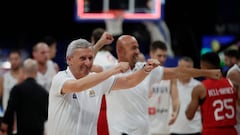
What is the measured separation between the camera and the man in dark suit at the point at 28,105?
9.73 m

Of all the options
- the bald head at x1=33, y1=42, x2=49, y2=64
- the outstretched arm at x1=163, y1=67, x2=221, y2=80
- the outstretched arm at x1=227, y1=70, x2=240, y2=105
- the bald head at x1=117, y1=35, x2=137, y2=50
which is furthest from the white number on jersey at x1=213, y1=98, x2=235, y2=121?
the bald head at x1=33, y1=42, x2=49, y2=64

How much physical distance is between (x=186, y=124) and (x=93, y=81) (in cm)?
539

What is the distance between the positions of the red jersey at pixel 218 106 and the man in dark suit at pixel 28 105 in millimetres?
2754

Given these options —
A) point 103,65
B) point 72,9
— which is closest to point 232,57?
point 103,65

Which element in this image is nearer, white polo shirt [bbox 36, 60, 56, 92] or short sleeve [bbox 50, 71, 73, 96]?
short sleeve [bbox 50, 71, 73, 96]

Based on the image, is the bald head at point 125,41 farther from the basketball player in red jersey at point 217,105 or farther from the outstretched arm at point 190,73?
the basketball player in red jersey at point 217,105

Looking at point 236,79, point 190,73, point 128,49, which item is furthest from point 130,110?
point 236,79

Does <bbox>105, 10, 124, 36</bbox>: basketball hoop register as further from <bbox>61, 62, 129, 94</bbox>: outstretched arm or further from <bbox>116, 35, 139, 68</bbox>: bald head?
<bbox>61, 62, 129, 94</bbox>: outstretched arm

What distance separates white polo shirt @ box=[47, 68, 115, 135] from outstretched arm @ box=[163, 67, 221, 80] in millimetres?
1464

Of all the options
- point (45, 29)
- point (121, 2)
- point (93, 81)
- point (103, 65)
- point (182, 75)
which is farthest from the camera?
point (45, 29)

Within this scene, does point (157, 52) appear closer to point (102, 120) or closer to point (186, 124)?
point (186, 124)

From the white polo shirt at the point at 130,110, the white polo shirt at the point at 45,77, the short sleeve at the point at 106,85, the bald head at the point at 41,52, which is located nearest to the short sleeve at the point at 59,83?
the short sleeve at the point at 106,85

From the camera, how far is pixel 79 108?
20.4 feet

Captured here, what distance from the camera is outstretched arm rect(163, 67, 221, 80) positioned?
7.23m
